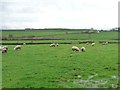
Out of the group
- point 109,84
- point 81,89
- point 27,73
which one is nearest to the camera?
point 81,89

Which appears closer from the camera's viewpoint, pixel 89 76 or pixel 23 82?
pixel 23 82

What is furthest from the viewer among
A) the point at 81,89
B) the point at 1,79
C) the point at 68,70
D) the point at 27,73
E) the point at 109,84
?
the point at 68,70

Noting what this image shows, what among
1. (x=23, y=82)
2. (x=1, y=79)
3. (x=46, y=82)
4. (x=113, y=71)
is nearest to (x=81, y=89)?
(x=46, y=82)

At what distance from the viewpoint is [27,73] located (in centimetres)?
1983

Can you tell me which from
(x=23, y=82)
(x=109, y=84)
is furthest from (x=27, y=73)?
(x=109, y=84)

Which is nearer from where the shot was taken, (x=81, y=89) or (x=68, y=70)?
(x=81, y=89)

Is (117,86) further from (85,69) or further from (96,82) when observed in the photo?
(85,69)

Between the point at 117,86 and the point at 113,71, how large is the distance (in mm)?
5756

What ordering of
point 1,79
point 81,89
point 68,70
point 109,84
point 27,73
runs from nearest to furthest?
point 81,89
point 109,84
point 1,79
point 27,73
point 68,70

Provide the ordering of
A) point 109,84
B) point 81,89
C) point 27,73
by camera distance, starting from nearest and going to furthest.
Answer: point 81,89
point 109,84
point 27,73

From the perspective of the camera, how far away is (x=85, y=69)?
21406 millimetres

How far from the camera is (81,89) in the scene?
1430 centimetres

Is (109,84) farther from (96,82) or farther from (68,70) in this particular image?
(68,70)

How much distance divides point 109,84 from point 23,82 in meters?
4.56
